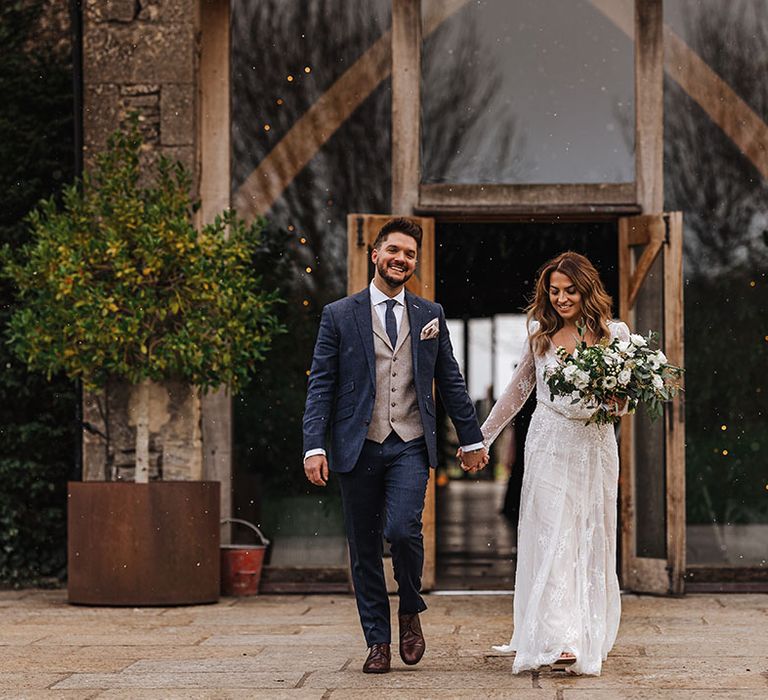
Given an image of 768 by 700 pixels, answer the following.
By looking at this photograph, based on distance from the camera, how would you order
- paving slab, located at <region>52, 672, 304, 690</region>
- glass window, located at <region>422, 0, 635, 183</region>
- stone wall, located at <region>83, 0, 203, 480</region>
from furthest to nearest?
glass window, located at <region>422, 0, 635, 183</region> → stone wall, located at <region>83, 0, 203, 480</region> → paving slab, located at <region>52, 672, 304, 690</region>

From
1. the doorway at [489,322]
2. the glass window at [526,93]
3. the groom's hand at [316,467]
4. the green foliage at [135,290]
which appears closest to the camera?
the groom's hand at [316,467]

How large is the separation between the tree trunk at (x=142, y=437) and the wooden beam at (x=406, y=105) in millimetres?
1931

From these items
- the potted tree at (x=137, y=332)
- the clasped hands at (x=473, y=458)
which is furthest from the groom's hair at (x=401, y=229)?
the potted tree at (x=137, y=332)

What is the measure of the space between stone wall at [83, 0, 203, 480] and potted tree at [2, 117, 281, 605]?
1.61ft

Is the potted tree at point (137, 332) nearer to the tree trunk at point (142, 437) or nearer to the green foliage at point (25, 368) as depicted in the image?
the tree trunk at point (142, 437)

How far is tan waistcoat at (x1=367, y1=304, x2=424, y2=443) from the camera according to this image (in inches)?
233

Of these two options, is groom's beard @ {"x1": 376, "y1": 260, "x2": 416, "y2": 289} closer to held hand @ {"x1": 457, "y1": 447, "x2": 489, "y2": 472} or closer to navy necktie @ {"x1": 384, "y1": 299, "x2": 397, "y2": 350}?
navy necktie @ {"x1": 384, "y1": 299, "x2": 397, "y2": 350}

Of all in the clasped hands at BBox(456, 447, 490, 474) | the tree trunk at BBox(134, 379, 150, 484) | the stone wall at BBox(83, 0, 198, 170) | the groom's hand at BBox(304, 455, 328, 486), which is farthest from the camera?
the stone wall at BBox(83, 0, 198, 170)

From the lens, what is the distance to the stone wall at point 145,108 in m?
8.98

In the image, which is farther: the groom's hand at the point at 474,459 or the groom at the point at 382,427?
the groom's hand at the point at 474,459

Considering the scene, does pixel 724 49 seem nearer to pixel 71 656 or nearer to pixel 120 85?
pixel 120 85

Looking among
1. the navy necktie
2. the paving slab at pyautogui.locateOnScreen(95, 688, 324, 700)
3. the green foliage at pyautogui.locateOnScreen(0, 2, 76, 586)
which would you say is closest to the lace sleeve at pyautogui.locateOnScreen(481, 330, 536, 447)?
the navy necktie

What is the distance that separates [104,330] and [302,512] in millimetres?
1874

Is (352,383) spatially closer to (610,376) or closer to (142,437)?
(610,376)
